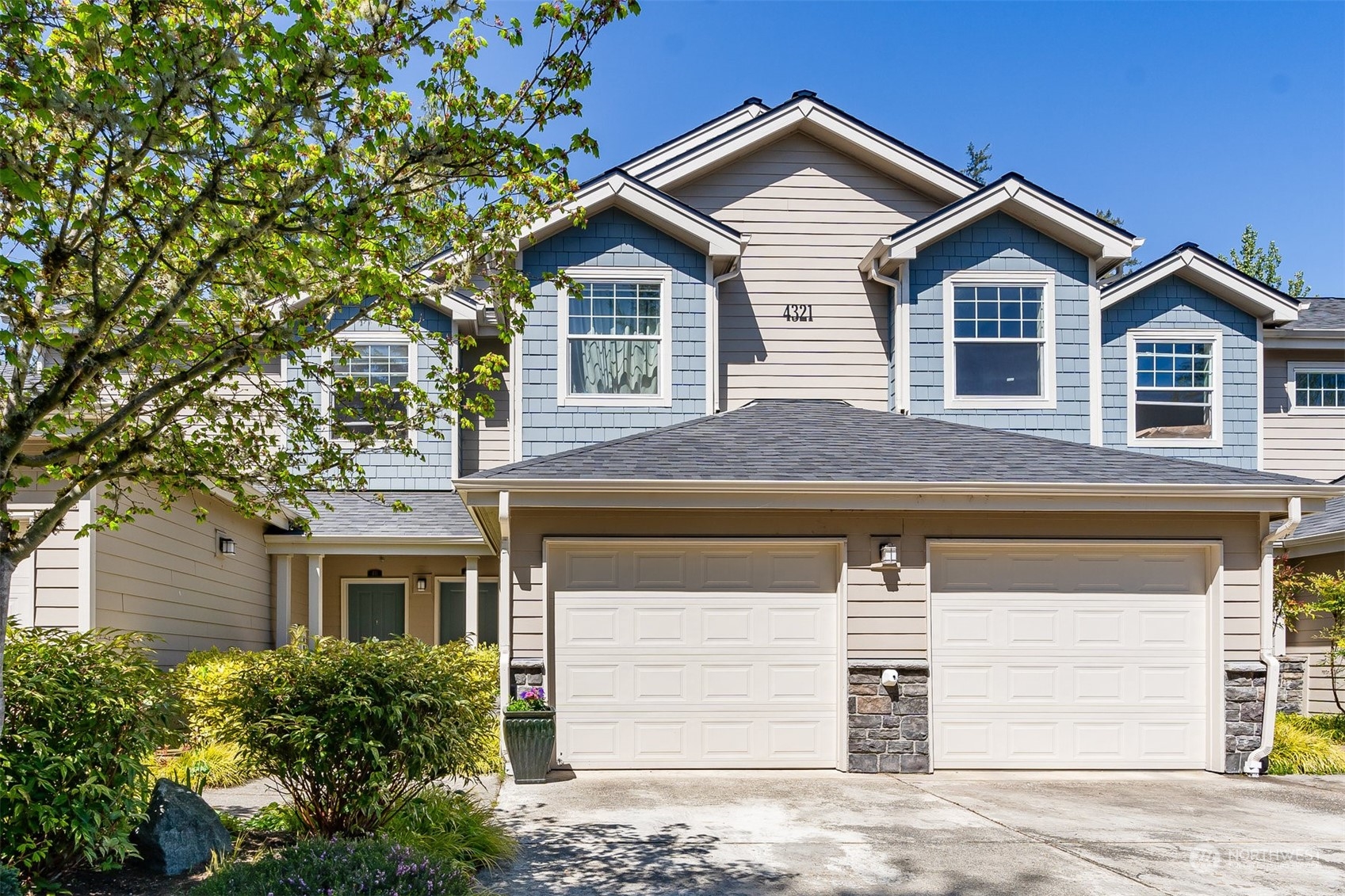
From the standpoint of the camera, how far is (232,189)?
17.3 ft

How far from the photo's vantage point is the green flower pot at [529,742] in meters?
9.05

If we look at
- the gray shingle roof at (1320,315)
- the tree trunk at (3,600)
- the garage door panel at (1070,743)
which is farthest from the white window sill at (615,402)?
the gray shingle roof at (1320,315)

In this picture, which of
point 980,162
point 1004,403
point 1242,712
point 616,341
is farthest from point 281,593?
point 980,162

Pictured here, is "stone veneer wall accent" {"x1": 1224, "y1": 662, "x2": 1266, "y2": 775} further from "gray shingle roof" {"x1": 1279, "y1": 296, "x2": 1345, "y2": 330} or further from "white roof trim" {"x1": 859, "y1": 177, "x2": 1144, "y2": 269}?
"gray shingle roof" {"x1": 1279, "y1": 296, "x2": 1345, "y2": 330}

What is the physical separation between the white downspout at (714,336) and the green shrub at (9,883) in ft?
30.0

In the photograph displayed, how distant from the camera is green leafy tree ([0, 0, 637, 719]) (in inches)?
186

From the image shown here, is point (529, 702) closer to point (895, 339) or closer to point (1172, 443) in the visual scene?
point (895, 339)

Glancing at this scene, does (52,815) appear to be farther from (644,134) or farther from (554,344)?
(644,134)

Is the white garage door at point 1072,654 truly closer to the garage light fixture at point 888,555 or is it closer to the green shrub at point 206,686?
the garage light fixture at point 888,555

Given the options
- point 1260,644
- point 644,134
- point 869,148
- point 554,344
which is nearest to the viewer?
point 1260,644

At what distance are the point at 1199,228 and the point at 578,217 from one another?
28847 millimetres

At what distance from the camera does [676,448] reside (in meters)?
10.4

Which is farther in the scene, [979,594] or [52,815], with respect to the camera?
[979,594]

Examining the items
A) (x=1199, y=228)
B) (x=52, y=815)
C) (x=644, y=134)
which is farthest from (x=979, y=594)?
(x=1199, y=228)
